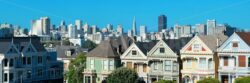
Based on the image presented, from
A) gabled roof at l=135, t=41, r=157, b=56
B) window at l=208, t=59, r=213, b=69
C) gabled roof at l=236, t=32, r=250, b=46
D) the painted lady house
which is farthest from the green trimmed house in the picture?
gabled roof at l=236, t=32, r=250, b=46

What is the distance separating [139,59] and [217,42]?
8.52 m

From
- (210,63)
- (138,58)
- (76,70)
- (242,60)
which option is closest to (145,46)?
(138,58)

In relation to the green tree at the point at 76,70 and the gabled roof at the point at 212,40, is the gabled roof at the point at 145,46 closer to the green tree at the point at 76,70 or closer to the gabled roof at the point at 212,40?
the gabled roof at the point at 212,40

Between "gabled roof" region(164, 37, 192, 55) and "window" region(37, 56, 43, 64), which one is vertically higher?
"gabled roof" region(164, 37, 192, 55)

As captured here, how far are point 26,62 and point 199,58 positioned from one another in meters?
20.5

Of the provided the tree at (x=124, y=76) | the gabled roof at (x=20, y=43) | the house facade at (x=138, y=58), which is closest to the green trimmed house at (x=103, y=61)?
the house facade at (x=138, y=58)

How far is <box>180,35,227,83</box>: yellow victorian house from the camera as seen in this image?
60625mm

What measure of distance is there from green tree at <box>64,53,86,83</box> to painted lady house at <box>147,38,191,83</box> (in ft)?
35.5

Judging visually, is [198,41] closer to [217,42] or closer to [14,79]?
[217,42]

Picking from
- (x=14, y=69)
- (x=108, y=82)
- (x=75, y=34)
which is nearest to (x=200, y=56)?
(x=108, y=82)

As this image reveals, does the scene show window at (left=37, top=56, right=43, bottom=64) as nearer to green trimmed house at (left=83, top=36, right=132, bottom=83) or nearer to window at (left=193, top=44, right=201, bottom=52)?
green trimmed house at (left=83, top=36, right=132, bottom=83)

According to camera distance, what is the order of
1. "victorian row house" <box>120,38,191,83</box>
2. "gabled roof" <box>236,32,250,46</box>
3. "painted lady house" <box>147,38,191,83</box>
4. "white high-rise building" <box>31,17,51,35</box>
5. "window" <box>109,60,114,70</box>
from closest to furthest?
"gabled roof" <box>236,32,250,46</box>
"painted lady house" <box>147,38,191,83</box>
"victorian row house" <box>120,38,191,83</box>
"window" <box>109,60,114,70</box>
"white high-rise building" <box>31,17,51,35</box>

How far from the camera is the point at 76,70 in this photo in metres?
73.1

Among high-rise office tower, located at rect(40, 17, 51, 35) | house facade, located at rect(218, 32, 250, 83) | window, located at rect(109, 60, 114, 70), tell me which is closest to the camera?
house facade, located at rect(218, 32, 250, 83)
